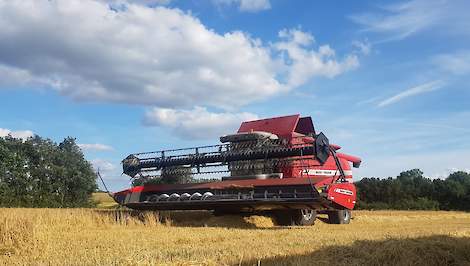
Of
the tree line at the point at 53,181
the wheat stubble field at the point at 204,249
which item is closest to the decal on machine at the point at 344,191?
the wheat stubble field at the point at 204,249

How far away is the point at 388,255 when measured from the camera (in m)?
6.53

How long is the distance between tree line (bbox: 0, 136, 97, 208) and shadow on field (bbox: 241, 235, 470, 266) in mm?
25968

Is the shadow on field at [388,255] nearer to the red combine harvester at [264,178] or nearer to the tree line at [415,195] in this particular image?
the red combine harvester at [264,178]

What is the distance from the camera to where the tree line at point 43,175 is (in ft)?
103

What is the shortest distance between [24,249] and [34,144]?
3100 centimetres

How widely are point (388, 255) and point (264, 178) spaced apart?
846 centimetres

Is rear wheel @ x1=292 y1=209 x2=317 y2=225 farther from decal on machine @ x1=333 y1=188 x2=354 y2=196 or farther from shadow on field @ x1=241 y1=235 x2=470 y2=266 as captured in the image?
shadow on field @ x1=241 y1=235 x2=470 y2=266

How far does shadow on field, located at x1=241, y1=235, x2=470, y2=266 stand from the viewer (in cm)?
633

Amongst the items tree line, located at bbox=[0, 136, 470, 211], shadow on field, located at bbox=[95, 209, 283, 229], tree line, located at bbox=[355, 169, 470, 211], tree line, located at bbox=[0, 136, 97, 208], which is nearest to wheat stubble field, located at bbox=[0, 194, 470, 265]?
shadow on field, located at bbox=[95, 209, 283, 229]

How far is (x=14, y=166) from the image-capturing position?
110 feet

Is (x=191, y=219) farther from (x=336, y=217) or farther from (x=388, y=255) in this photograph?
(x=388, y=255)

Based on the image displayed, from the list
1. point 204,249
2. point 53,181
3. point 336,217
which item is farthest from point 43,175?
point 204,249

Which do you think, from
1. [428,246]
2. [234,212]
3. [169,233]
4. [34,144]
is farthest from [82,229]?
[34,144]

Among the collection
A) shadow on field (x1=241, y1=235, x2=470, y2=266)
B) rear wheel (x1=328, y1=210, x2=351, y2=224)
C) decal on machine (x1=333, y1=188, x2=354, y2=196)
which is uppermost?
decal on machine (x1=333, y1=188, x2=354, y2=196)
